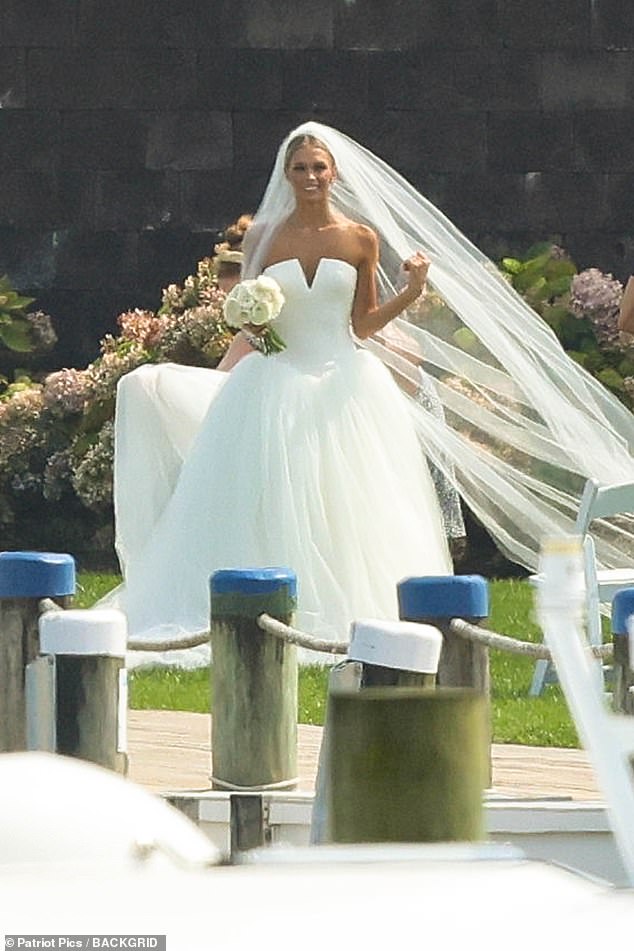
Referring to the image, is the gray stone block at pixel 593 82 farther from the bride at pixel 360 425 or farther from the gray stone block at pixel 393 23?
the bride at pixel 360 425

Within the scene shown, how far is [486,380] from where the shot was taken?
1012cm

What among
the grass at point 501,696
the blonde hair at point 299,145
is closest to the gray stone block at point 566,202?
the grass at point 501,696

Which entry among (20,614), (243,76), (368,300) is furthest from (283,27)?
(20,614)

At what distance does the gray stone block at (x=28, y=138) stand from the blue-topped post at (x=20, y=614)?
851cm

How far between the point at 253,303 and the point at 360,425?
683 millimetres

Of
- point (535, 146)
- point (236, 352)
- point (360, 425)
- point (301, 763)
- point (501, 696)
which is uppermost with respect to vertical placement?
point (535, 146)

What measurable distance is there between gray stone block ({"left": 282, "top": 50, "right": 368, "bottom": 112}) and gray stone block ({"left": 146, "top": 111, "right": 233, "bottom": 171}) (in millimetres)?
404

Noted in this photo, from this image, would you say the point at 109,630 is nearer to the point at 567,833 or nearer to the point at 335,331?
the point at 567,833

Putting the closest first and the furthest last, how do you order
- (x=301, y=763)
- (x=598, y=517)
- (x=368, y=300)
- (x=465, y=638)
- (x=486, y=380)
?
(x=465, y=638) → (x=301, y=763) → (x=598, y=517) → (x=486, y=380) → (x=368, y=300)

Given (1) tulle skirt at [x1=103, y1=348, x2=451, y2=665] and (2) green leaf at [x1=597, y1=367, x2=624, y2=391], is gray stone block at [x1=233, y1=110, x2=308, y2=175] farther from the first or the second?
(1) tulle skirt at [x1=103, y1=348, x2=451, y2=665]

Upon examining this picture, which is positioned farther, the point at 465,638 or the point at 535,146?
the point at 535,146

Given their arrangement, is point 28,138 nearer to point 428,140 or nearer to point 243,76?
point 243,76

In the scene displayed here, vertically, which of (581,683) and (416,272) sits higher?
(416,272)

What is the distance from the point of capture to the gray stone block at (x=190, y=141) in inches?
560
